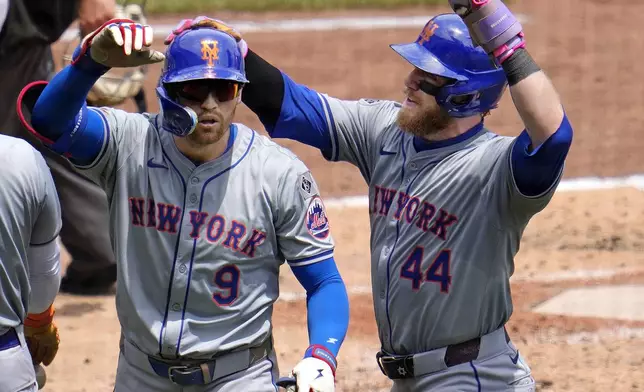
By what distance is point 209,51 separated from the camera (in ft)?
14.8

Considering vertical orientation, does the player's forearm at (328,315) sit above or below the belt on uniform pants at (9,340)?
above

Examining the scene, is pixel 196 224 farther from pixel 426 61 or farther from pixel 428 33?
pixel 428 33

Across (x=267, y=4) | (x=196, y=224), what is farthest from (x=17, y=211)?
(x=267, y=4)

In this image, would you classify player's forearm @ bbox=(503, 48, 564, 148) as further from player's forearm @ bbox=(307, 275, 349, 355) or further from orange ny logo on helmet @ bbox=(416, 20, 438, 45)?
player's forearm @ bbox=(307, 275, 349, 355)

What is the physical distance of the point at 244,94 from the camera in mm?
5152

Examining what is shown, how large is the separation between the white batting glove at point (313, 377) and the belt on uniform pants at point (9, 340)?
0.88 metres

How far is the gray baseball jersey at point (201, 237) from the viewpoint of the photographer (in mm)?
4480

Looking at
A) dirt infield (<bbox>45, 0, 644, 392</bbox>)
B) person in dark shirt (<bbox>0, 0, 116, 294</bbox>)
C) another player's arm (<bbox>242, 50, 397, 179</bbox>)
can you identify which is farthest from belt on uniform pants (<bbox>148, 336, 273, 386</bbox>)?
person in dark shirt (<bbox>0, 0, 116, 294</bbox>)

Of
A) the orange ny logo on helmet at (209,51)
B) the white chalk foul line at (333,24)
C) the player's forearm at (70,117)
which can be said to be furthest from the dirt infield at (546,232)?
the orange ny logo on helmet at (209,51)

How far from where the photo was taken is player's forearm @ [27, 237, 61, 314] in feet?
14.9

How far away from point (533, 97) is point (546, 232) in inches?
209

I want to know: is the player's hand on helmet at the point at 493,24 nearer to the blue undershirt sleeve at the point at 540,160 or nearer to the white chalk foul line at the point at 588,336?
the blue undershirt sleeve at the point at 540,160

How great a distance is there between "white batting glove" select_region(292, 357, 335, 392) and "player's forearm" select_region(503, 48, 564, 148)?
97 cm

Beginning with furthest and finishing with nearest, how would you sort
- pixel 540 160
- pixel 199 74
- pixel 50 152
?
1. pixel 50 152
2. pixel 199 74
3. pixel 540 160
